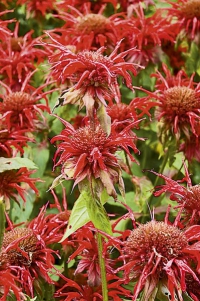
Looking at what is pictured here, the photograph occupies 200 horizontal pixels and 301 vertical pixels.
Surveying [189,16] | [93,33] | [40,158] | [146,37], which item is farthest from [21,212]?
[189,16]

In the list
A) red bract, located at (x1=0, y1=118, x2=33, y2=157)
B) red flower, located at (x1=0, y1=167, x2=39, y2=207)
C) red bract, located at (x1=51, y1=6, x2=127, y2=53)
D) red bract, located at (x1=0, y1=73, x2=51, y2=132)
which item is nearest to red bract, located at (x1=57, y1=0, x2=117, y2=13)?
red bract, located at (x1=51, y1=6, x2=127, y2=53)

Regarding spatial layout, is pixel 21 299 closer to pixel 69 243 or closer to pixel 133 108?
pixel 69 243

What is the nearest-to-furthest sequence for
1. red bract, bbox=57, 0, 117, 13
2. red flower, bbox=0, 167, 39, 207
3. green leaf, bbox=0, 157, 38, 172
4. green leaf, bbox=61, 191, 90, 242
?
green leaf, bbox=61, 191, 90, 242 → green leaf, bbox=0, 157, 38, 172 → red flower, bbox=0, 167, 39, 207 → red bract, bbox=57, 0, 117, 13

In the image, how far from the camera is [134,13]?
7.53 ft

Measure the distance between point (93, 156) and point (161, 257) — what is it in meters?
0.22

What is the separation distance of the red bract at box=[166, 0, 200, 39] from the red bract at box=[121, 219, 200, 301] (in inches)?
35.3

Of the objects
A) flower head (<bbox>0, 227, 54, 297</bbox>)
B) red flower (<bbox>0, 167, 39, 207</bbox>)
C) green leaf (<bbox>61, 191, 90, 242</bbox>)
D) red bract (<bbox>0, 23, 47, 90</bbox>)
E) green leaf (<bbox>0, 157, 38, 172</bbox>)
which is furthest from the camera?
red bract (<bbox>0, 23, 47, 90</bbox>)

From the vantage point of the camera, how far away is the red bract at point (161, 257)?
118 centimetres

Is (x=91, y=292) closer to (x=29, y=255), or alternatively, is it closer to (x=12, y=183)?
(x=29, y=255)

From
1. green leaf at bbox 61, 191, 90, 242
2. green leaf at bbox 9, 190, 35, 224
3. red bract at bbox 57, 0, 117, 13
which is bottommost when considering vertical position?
green leaf at bbox 9, 190, 35, 224

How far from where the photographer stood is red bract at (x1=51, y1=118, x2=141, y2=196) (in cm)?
121

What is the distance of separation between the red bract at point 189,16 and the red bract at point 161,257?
0.90m

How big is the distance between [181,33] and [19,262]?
3.27 ft

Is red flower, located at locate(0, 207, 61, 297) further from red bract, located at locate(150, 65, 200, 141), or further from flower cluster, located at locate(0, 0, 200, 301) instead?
red bract, located at locate(150, 65, 200, 141)
